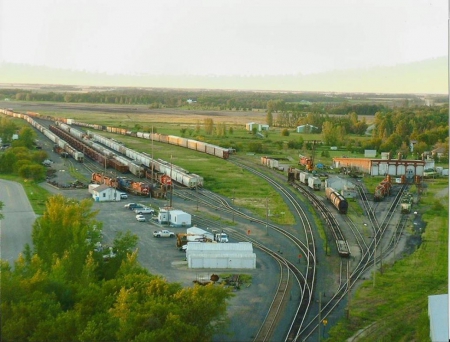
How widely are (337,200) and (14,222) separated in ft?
11.1

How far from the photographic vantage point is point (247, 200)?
23.5ft

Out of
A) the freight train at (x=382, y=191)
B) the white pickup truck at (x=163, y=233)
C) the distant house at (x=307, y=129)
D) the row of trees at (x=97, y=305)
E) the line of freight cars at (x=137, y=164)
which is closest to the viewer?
the row of trees at (x=97, y=305)

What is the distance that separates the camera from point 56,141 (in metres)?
11.9

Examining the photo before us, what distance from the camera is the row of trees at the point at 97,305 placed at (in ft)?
10.1

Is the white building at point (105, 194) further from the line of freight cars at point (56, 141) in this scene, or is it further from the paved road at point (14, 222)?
the line of freight cars at point (56, 141)

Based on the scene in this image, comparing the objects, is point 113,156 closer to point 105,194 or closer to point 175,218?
point 105,194

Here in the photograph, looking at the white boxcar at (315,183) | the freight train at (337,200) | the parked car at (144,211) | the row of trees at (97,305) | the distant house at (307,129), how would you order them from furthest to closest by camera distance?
the distant house at (307,129) → the white boxcar at (315,183) → the freight train at (337,200) → the parked car at (144,211) → the row of trees at (97,305)

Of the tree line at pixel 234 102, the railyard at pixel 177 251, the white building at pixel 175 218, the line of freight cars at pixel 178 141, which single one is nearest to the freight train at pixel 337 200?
the railyard at pixel 177 251

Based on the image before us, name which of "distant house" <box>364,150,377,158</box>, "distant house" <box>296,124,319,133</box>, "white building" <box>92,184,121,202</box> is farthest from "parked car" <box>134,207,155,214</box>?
"distant house" <box>296,124,319,133</box>

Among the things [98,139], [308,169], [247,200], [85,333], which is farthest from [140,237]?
[98,139]

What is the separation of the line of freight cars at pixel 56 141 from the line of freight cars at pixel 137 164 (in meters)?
0.33

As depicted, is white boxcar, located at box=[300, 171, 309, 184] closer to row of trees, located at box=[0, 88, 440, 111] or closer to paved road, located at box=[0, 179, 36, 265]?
row of trees, located at box=[0, 88, 440, 111]

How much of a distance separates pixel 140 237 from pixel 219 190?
212 cm

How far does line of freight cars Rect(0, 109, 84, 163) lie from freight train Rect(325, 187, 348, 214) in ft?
13.6
